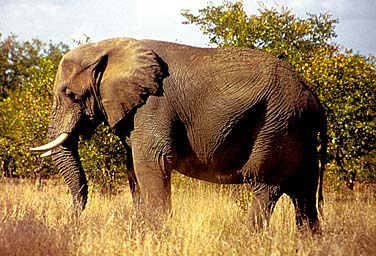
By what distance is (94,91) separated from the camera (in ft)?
29.4

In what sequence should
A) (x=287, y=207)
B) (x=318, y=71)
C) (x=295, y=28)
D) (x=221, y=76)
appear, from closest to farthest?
(x=221, y=76)
(x=287, y=207)
(x=318, y=71)
(x=295, y=28)

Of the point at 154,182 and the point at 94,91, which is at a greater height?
the point at 94,91

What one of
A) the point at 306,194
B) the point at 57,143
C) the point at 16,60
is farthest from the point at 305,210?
the point at 16,60

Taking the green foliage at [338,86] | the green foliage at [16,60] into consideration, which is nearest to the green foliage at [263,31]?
the green foliage at [338,86]

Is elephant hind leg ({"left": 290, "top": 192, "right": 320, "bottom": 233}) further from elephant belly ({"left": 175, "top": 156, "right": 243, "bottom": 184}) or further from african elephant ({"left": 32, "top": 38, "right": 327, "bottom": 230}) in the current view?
elephant belly ({"left": 175, "top": 156, "right": 243, "bottom": 184})

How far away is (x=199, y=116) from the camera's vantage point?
849 cm

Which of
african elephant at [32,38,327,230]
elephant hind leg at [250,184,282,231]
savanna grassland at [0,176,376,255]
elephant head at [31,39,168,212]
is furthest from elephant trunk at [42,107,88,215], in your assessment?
elephant hind leg at [250,184,282,231]

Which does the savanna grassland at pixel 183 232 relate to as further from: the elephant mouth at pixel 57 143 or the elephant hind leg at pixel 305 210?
the elephant mouth at pixel 57 143

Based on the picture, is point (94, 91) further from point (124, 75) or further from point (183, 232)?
point (183, 232)

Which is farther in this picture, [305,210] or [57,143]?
[57,143]

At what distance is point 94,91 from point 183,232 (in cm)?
242

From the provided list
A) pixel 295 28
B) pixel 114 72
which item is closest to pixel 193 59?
pixel 114 72

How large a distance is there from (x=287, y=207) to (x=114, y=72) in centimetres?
354

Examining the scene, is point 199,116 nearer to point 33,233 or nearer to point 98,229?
point 98,229
